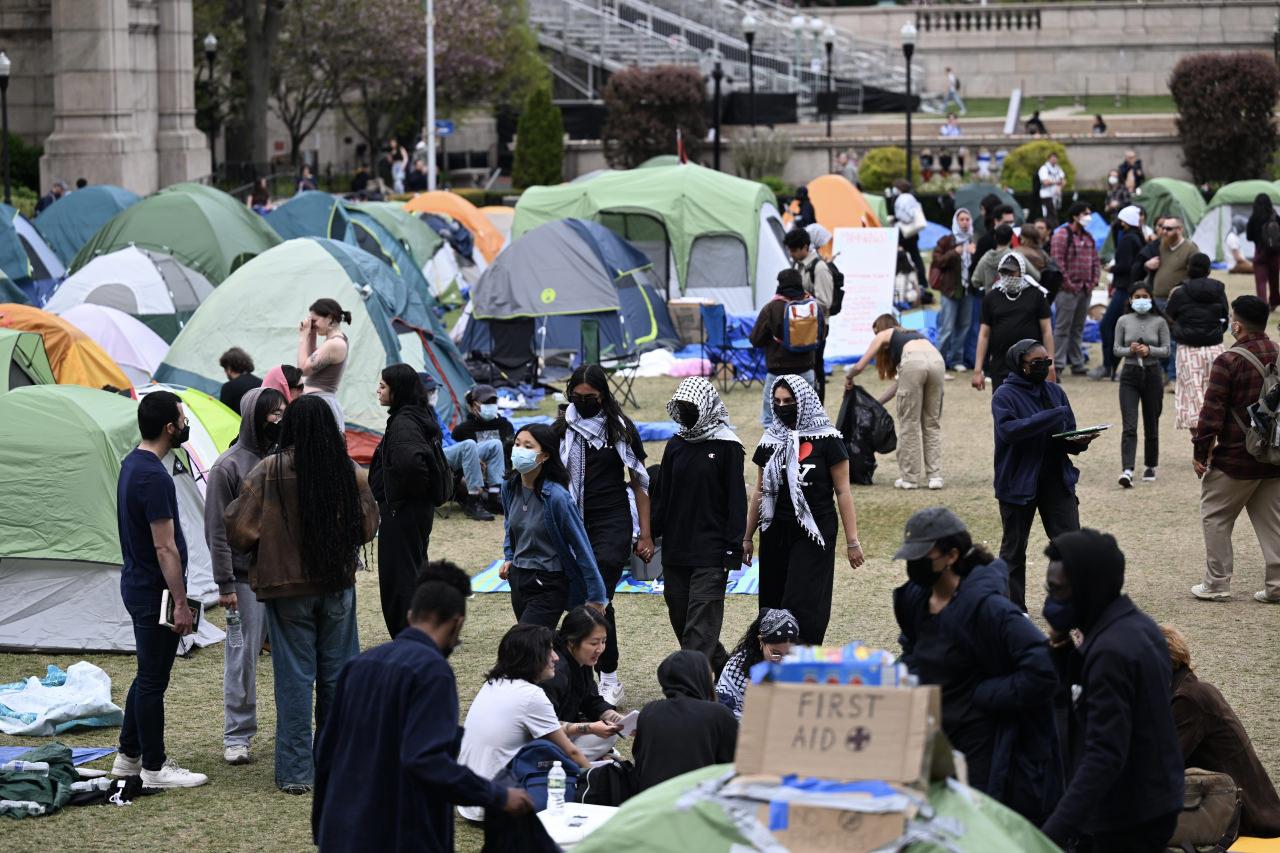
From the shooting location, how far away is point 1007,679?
5.70m

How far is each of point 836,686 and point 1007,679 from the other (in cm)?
135

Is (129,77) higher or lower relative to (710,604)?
higher

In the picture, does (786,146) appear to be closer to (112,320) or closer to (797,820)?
(112,320)

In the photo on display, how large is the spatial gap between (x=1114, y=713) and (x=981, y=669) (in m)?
0.52

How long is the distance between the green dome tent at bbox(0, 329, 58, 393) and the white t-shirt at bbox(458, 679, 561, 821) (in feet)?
20.9

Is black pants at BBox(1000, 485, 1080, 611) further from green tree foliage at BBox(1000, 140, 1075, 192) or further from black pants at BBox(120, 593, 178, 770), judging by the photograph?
green tree foliage at BBox(1000, 140, 1075, 192)

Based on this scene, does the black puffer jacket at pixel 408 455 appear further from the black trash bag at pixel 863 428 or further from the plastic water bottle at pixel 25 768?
the black trash bag at pixel 863 428

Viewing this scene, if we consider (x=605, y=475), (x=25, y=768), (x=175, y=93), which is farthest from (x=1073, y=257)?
(x=175, y=93)

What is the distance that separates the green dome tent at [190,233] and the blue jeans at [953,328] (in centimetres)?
815

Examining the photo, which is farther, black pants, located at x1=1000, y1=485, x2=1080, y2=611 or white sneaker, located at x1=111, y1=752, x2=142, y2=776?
black pants, located at x1=1000, y1=485, x2=1080, y2=611

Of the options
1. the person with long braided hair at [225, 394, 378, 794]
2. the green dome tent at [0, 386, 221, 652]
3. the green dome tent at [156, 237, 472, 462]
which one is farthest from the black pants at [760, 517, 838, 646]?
the green dome tent at [156, 237, 472, 462]

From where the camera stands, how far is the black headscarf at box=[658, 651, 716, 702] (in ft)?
23.5

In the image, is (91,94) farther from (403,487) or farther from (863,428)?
(403,487)

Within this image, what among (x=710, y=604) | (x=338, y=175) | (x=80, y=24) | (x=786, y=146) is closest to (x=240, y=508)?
(x=710, y=604)
